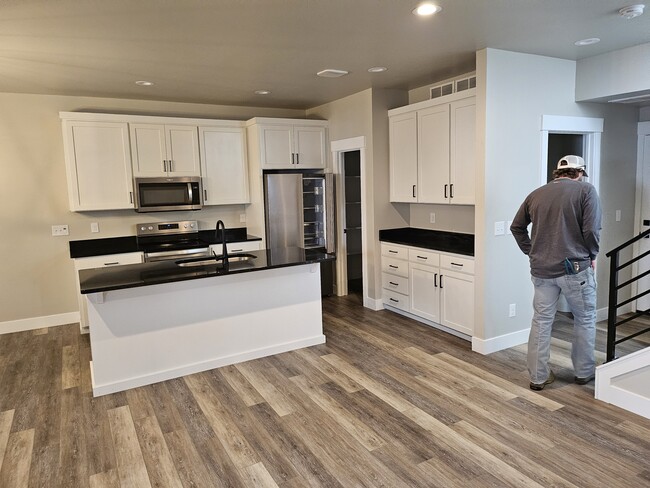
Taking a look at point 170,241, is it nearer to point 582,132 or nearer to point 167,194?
point 167,194

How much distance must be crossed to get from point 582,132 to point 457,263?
1.79 metres

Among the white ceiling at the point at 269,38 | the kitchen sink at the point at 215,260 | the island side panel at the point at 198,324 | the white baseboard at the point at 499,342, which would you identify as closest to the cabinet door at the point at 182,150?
the white ceiling at the point at 269,38

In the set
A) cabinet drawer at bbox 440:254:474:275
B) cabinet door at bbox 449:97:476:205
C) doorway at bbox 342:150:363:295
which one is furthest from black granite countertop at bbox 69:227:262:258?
cabinet door at bbox 449:97:476:205

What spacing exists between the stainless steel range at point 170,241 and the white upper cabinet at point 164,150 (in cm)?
66

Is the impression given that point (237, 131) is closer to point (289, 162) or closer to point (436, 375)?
point (289, 162)

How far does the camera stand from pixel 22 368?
13.6ft

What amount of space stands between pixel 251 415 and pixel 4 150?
13.6ft

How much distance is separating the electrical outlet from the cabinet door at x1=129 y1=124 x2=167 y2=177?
1019mm

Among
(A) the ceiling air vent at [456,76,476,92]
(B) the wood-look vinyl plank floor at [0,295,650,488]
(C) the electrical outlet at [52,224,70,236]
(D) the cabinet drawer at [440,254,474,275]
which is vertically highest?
(A) the ceiling air vent at [456,76,476,92]

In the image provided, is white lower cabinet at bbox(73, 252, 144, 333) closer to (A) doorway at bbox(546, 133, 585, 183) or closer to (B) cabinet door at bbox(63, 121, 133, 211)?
(B) cabinet door at bbox(63, 121, 133, 211)

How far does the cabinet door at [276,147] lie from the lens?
19.2 ft

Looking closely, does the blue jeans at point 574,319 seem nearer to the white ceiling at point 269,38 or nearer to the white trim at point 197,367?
the white ceiling at point 269,38

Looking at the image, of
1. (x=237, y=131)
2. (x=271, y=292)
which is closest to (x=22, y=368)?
(x=271, y=292)

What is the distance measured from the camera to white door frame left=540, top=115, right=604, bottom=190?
425 cm
